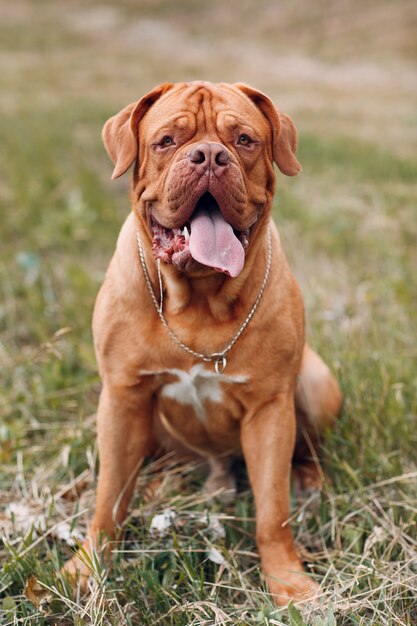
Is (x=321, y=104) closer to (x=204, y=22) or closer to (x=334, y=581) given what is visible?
(x=334, y=581)

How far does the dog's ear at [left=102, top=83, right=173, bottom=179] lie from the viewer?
253cm

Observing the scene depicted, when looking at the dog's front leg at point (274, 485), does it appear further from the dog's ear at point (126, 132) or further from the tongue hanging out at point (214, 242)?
the dog's ear at point (126, 132)

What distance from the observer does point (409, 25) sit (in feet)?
67.3

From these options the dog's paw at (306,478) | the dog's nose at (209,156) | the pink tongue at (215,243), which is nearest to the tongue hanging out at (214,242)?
the pink tongue at (215,243)

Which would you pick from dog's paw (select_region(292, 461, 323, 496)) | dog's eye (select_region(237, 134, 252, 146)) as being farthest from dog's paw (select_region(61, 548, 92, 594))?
dog's eye (select_region(237, 134, 252, 146))

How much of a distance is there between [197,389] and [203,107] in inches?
38.1

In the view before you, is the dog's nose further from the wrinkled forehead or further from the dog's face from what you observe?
the wrinkled forehead

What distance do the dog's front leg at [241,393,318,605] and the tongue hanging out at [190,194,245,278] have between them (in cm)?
60

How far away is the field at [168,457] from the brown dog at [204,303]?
0.58ft

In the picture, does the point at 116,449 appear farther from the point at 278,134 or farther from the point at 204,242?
the point at 278,134

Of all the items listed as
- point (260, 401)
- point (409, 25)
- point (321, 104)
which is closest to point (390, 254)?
point (260, 401)

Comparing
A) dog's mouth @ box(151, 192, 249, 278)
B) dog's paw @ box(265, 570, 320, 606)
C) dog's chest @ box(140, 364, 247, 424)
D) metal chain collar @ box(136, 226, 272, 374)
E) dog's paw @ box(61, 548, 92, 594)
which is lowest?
dog's paw @ box(265, 570, 320, 606)

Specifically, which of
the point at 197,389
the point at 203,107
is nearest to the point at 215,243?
the point at 203,107

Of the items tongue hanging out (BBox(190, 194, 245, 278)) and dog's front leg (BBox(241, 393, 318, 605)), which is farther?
dog's front leg (BBox(241, 393, 318, 605))
